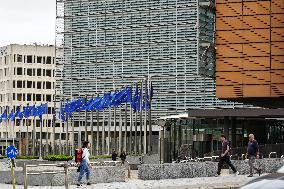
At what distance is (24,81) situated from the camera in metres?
160

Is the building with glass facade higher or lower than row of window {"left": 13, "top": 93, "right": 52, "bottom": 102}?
higher

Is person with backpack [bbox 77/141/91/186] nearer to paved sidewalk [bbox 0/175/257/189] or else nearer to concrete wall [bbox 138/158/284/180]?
paved sidewalk [bbox 0/175/257/189]

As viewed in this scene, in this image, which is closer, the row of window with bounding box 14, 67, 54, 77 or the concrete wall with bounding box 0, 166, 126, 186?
the concrete wall with bounding box 0, 166, 126, 186

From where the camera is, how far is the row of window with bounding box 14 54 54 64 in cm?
15925

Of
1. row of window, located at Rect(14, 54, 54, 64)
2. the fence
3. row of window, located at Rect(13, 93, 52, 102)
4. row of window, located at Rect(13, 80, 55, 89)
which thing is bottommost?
the fence

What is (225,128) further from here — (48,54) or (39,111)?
(48,54)

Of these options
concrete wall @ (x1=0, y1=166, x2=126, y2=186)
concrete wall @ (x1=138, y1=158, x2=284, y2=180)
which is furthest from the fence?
concrete wall @ (x1=0, y1=166, x2=126, y2=186)

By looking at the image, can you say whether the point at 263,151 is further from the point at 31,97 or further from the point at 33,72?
the point at 33,72

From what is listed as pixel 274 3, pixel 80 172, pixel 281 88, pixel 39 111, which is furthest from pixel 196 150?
pixel 39 111

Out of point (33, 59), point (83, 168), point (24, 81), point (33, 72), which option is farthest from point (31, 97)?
point (83, 168)

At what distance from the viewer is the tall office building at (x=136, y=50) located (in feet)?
406

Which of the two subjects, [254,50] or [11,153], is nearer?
[11,153]

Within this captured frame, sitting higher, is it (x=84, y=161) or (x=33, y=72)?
(x=33, y=72)

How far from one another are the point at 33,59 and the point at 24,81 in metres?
4.76
